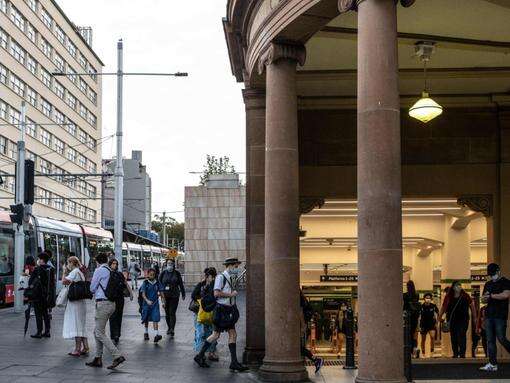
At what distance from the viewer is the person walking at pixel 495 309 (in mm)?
12312

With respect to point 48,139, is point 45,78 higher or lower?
higher

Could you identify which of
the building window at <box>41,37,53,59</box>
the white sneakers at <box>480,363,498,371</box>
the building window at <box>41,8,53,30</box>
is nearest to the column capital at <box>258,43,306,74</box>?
the white sneakers at <box>480,363,498,371</box>

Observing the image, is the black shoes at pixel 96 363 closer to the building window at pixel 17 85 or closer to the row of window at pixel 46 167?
the row of window at pixel 46 167

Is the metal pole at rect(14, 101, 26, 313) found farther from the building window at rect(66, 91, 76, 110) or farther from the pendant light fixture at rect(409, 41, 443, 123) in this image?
the building window at rect(66, 91, 76, 110)

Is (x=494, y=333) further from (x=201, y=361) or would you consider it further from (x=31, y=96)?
(x=31, y=96)

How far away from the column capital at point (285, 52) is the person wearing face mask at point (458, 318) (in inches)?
239

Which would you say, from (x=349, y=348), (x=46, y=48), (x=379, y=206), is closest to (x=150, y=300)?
(x=349, y=348)

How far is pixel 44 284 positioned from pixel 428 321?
816cm

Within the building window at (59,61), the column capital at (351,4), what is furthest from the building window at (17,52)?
the column capital at (351,4)

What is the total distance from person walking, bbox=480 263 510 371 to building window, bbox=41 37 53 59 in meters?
59.8

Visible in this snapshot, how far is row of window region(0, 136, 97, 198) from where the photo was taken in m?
57.6

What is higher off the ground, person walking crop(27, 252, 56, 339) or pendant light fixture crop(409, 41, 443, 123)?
pendant light fixture crop(409, 41, 443, 123)

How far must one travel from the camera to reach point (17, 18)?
60.4 meters

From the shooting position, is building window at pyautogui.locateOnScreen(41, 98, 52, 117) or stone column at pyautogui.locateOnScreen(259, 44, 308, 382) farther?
building window at pyautogui.locateOnScreen(41, 98, 52, 117)
